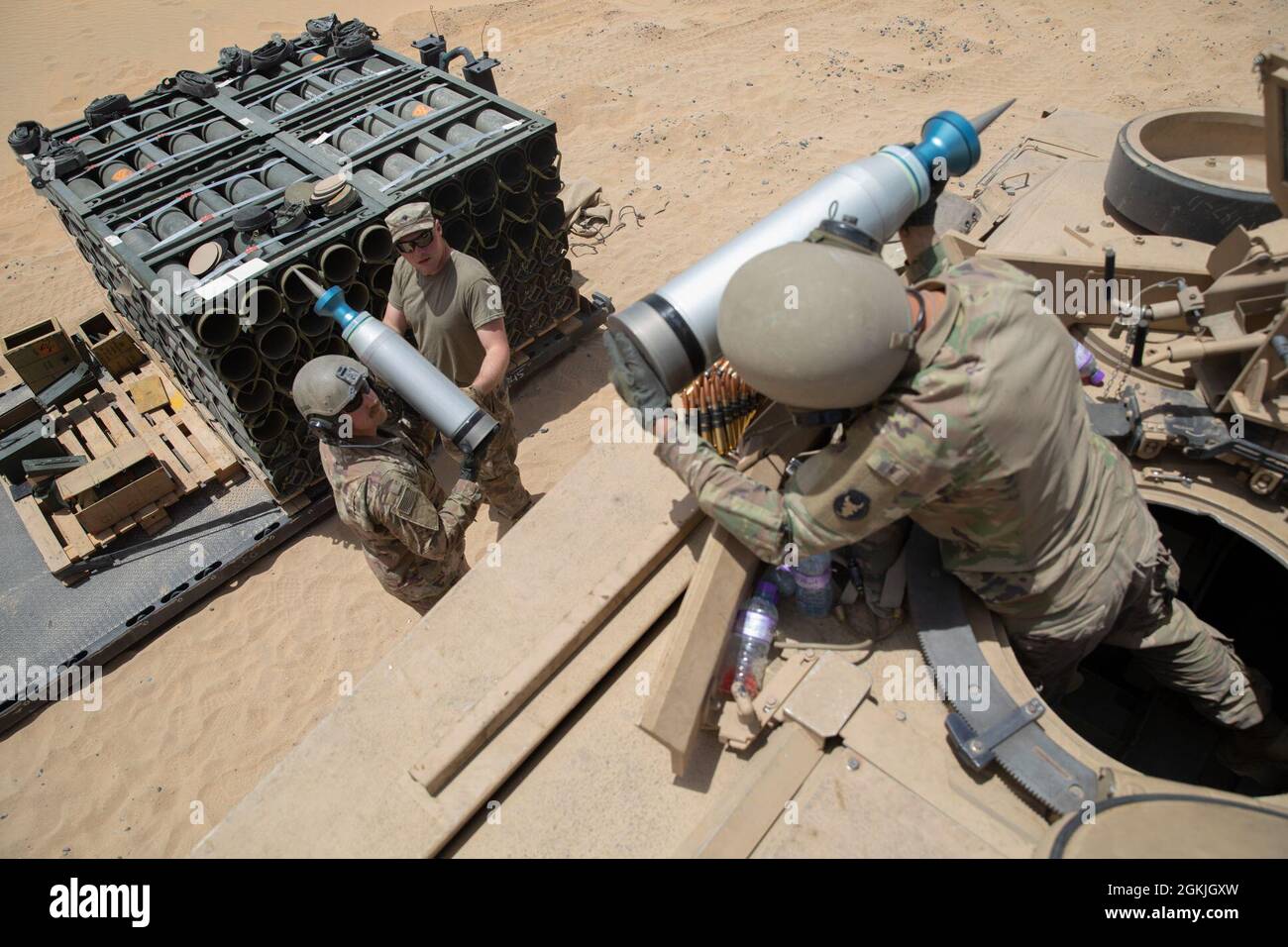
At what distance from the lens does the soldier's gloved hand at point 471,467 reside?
4102 millimetres

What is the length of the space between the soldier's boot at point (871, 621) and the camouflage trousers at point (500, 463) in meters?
2.61

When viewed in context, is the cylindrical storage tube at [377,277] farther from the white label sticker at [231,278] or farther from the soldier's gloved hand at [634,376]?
the soldier's gloved hand at [634,376]

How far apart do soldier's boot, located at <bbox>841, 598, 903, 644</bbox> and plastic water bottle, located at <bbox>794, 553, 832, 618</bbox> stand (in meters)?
0.09

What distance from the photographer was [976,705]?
2539mm

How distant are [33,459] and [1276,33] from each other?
13.2m

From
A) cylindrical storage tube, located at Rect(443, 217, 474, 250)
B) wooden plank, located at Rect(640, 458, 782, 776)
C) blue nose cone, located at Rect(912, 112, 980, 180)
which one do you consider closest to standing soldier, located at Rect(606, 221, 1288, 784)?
wooden plank, located at Rect(640, 458, 782, 776)

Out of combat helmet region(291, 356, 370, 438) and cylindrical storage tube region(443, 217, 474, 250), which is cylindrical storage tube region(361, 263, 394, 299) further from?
combat helmet region(291, 356, 370, 438)

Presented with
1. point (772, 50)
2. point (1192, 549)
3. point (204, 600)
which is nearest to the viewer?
point (1192, 549)

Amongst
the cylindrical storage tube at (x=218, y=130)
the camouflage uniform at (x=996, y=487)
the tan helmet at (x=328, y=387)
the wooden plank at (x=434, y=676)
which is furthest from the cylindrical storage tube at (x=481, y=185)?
the camouflage uniform at (x=996, y=487)

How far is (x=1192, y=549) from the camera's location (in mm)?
3904

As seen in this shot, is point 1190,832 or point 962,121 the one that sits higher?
point 962,121
